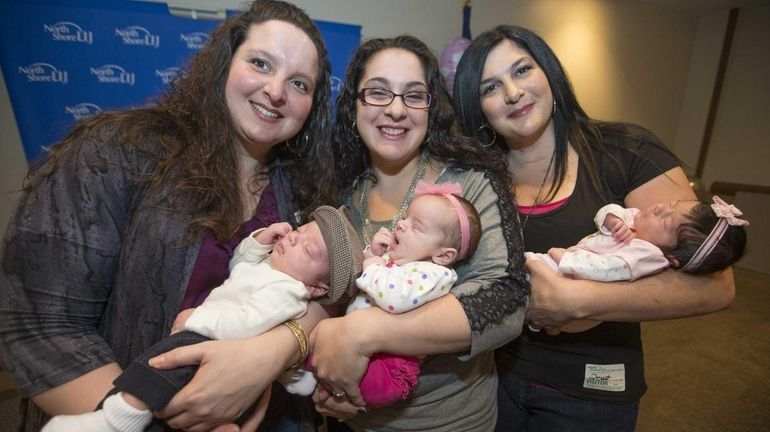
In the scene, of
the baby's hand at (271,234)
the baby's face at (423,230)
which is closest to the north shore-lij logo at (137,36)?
the baby's hand at (271,234)

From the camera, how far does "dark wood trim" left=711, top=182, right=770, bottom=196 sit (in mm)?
6160

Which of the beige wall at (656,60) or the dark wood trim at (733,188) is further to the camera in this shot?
the dark wood trim at (733,188)

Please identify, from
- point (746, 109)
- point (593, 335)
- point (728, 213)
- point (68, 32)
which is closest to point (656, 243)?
point (728, 213)

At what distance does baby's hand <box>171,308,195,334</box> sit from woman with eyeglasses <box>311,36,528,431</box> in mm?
386

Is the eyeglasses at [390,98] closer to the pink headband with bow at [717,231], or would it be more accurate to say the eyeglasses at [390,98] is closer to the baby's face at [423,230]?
the baby's face at [423,230]

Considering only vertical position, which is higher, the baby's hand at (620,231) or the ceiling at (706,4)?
the ceiling at (706,4)

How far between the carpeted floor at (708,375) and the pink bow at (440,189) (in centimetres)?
286

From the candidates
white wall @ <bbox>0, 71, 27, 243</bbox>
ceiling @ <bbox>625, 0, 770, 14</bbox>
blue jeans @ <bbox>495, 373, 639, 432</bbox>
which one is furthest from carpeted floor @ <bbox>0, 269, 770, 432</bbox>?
ceiling @ <bbox>625, 0, 770, 14</bbox>

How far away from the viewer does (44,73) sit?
109 inches

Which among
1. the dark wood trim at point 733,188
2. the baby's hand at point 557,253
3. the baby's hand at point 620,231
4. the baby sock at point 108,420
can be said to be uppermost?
the baby's hand at point 620,231

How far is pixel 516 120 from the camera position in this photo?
1.64 m

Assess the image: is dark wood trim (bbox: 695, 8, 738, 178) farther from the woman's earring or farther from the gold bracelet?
the gold bracelet

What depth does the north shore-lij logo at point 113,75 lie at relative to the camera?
293cm

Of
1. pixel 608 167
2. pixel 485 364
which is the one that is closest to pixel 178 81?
pixel 485 364
